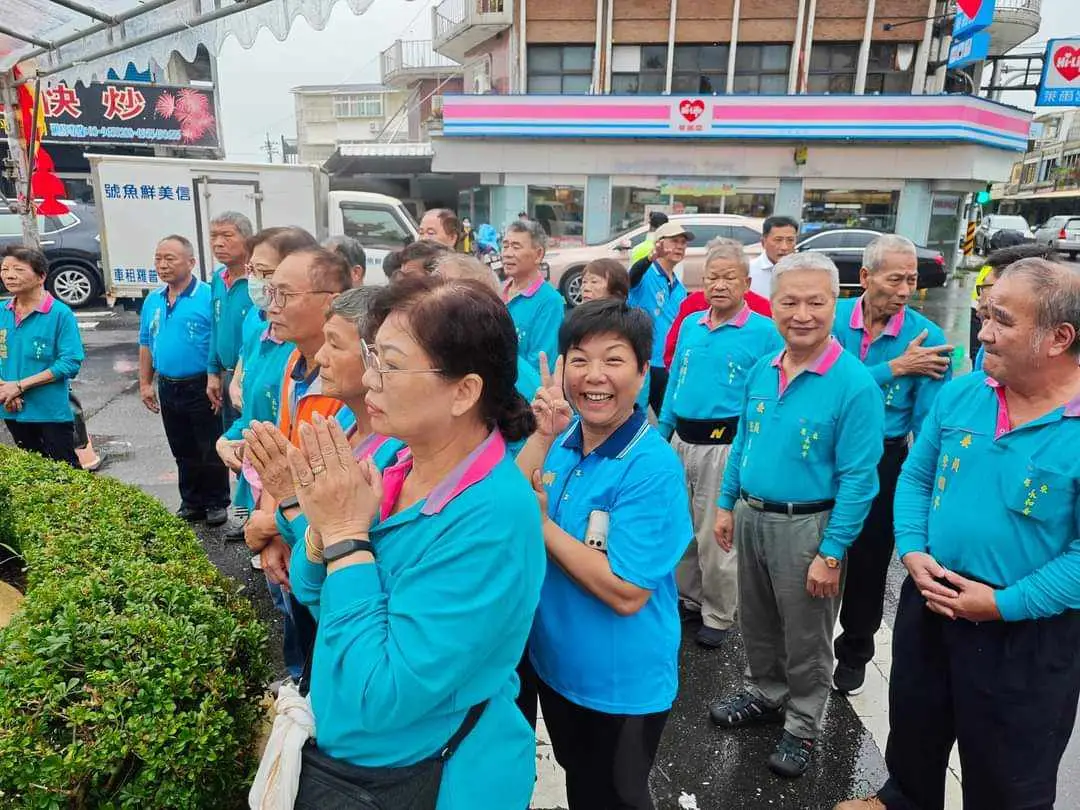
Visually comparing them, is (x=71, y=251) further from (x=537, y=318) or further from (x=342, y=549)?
Result: (x=342, y=549)

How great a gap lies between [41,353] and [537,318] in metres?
3.10

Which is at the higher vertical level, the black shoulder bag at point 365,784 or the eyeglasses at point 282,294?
the eyeglasses at point 282,294

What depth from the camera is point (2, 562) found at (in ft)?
10.8

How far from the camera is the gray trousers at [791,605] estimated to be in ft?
9.22

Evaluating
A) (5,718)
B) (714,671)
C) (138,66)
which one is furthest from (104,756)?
(138,66)

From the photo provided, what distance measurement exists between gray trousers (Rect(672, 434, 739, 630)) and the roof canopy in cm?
413

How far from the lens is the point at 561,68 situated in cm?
2138

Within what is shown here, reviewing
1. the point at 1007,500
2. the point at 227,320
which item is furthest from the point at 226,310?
the point at 1007,500

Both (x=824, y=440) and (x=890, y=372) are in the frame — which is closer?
(x=824, y=440)

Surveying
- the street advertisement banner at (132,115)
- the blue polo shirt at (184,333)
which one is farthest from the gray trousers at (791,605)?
the street advertisement banner at (132,115)

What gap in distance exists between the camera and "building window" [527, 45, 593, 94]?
69.7 ft

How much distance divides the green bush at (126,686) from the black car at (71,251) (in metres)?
12.5

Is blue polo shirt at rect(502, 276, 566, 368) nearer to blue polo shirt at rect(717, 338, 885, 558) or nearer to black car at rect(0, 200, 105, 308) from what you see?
blue polo shirt at rect(717, 338, 885, 558)

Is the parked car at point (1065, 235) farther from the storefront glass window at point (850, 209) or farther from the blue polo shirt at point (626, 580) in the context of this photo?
the blue polo shirt at point (626, 580)
